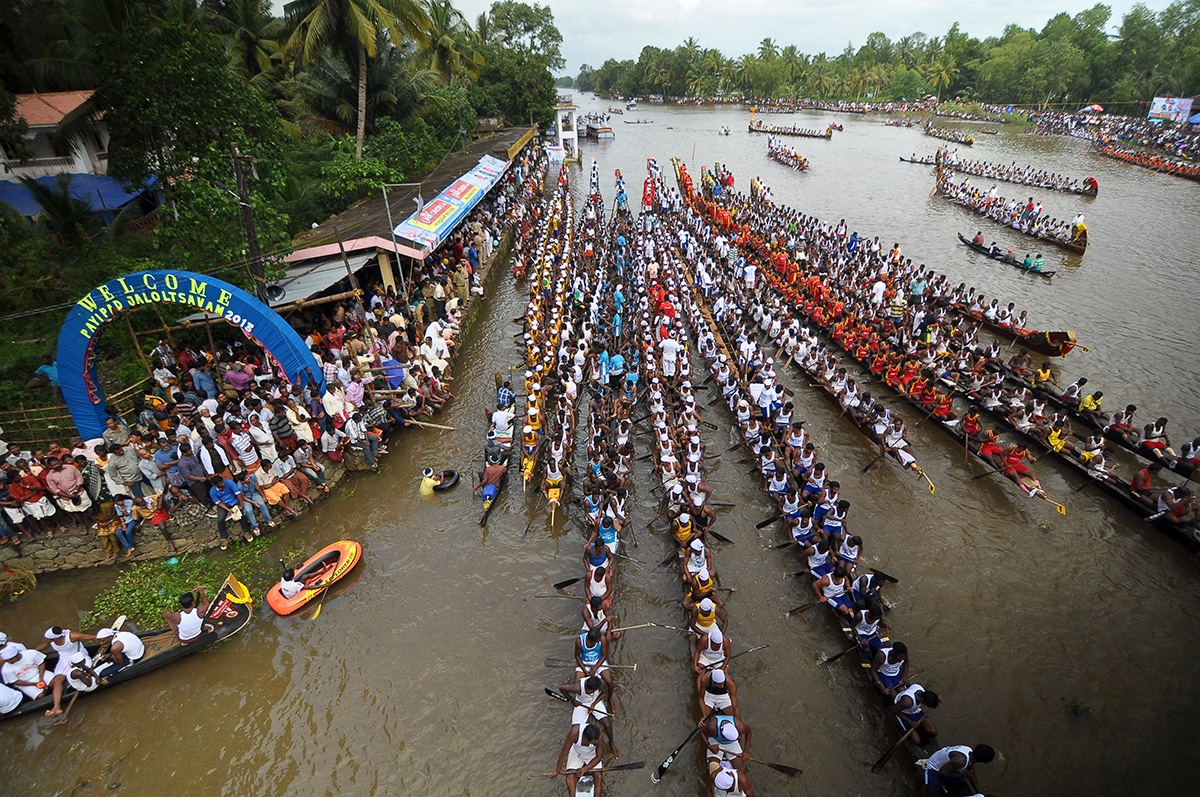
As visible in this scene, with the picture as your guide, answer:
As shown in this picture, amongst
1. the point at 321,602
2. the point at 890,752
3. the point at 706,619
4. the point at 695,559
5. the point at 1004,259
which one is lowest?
the point at 321,602

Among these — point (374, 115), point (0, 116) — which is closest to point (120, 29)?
point (0, 116)

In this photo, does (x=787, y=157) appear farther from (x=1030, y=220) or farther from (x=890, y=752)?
(x=890, y=752)

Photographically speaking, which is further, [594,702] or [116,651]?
[116,651]

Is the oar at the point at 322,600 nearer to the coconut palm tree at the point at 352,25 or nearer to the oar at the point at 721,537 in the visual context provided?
the oar at the point at 721,537

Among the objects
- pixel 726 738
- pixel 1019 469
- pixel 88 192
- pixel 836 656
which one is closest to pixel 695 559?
pixel 836 656

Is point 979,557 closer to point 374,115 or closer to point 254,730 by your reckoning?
point 254,730

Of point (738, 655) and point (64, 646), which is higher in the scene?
point (64, 646)

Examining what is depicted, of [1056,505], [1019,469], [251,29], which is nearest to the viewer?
[1056,505]
